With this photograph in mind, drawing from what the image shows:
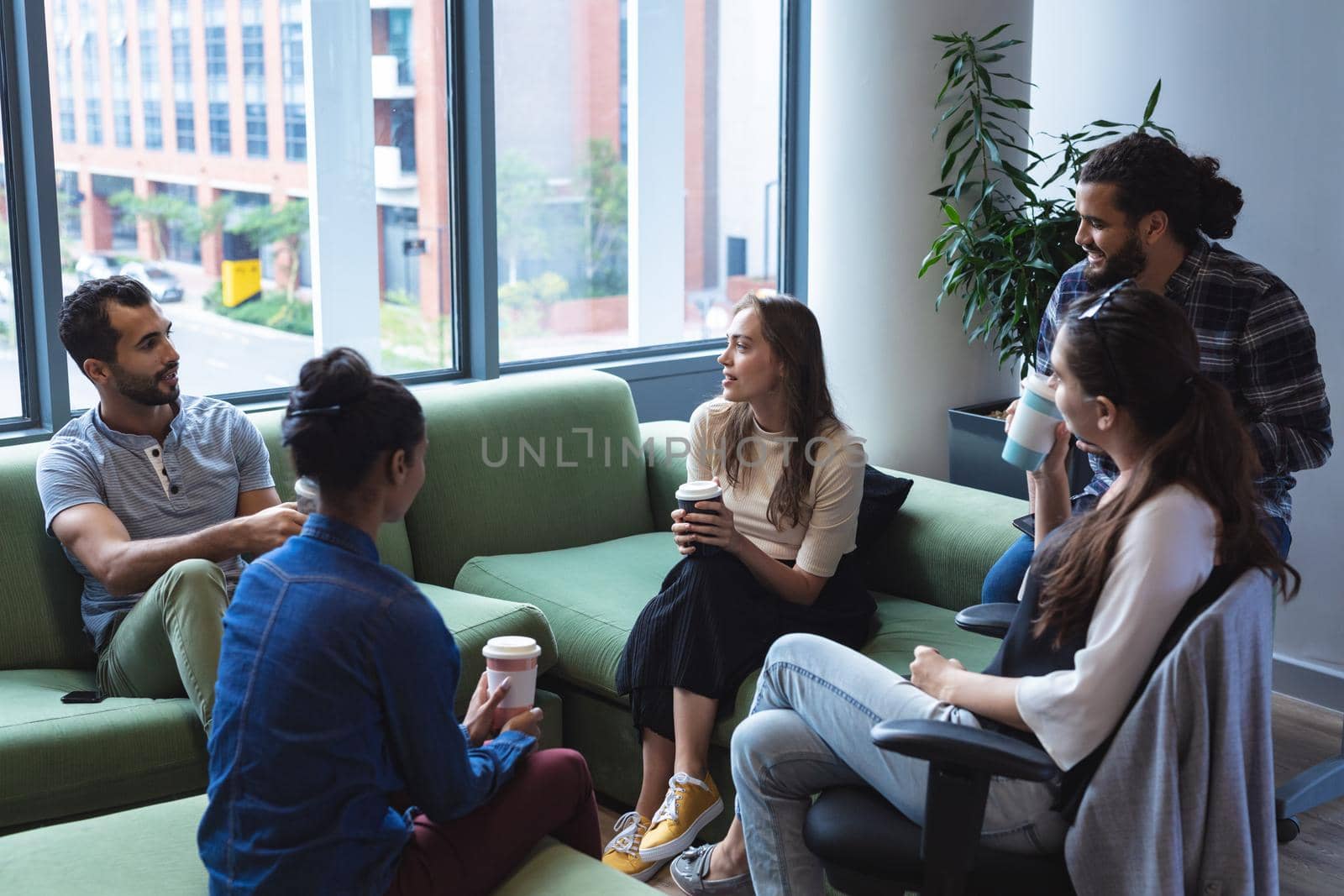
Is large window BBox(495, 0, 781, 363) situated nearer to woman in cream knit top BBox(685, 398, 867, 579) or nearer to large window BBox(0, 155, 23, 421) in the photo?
large window BBox(0, 155, 23, 421)

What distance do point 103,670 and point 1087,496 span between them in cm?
201

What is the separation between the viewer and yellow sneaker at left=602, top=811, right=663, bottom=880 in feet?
8.46

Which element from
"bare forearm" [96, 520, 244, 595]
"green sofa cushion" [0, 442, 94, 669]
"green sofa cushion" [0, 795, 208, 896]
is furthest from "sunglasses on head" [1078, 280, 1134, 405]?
"green sofa cushion" [0, 442, 94, 669]

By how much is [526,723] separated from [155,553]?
1083 millimetres

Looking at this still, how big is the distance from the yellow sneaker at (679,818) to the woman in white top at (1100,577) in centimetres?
62

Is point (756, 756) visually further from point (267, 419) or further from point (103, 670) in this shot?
point (267, 419)

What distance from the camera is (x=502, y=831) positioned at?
1830 millimetres

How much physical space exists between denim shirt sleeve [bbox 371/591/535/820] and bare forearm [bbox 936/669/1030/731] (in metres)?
0.70

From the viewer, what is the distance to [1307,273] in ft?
11.5

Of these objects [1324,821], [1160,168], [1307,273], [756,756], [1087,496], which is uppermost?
[1160,168]

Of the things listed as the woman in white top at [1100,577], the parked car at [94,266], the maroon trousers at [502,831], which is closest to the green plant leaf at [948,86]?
the woman in white top at [1100,577]

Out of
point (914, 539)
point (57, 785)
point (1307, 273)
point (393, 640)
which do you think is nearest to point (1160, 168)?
point (914, 539)

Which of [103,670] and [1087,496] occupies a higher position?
[1087,496]

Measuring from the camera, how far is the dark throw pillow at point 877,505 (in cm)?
309
